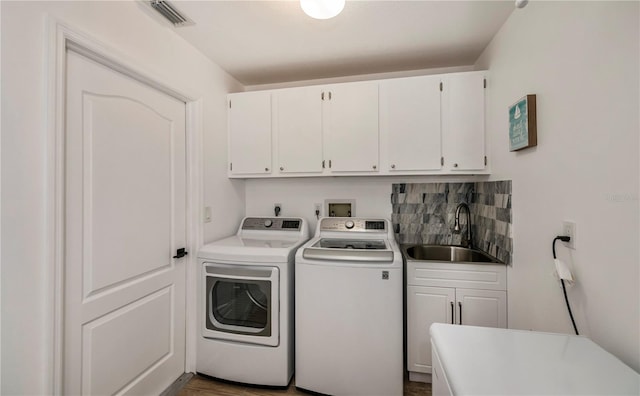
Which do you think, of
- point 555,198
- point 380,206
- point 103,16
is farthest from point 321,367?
point 103,16

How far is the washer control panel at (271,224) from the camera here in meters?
2.33

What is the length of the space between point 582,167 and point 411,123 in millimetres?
1135

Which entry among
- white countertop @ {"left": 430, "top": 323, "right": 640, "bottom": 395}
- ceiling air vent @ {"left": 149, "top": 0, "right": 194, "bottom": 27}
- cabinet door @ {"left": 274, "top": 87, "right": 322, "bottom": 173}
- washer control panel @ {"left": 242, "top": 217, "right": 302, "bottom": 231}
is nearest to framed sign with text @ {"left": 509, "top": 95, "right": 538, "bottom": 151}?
white countertop @ {"left": 430, "top": 323, "right": 640, "bottom": 395}

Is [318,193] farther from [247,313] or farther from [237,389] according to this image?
[237,389]

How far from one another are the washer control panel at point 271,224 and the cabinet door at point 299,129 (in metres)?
0.46

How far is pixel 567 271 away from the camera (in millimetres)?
1065

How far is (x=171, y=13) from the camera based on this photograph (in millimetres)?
1524

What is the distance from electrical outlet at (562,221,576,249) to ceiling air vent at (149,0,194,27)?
2.27 m

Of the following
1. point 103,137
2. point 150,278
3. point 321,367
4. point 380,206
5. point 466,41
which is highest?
point 466,41

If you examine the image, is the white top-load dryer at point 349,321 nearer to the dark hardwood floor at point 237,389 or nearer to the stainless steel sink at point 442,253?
the dark hardwood floor at point 237,389

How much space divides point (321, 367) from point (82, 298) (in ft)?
4.53

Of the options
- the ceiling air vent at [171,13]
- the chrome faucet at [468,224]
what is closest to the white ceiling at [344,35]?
the ceiling air vent at [171,13]

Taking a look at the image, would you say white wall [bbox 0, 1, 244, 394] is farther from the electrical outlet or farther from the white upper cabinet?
the electrical outlet

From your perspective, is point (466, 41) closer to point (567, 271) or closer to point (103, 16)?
point (567, 271)
